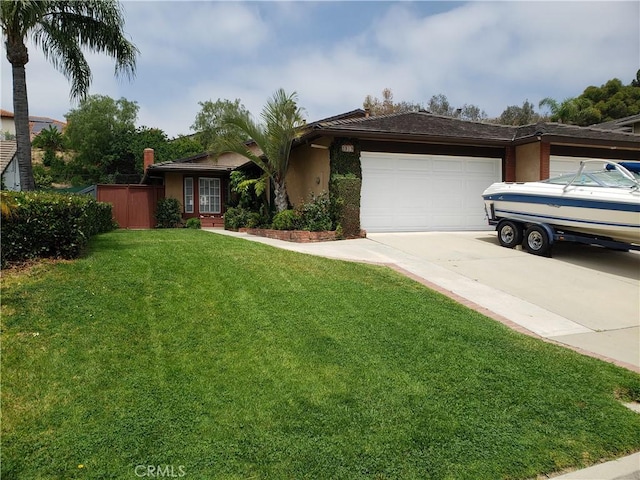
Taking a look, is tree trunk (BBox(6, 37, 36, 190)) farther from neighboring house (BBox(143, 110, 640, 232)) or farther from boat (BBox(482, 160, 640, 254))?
boat (BBox(482, 160, 640, 254))

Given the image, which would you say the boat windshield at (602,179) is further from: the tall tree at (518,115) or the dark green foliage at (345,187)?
the tall tree at (518,115)

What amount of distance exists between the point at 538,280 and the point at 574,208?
8.21 ft

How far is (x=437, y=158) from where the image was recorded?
1383cm

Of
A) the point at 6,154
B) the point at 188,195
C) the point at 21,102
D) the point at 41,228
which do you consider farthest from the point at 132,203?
the point at 41,228

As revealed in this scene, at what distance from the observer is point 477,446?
332cm

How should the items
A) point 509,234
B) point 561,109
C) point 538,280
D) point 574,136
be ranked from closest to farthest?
1. point 538,280
2. point 509,234
3. point 574,136
4. point 561,109

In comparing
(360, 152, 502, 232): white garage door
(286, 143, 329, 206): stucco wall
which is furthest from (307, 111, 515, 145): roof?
(286, 143, 329, 206): stucco wall

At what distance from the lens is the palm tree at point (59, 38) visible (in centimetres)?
905

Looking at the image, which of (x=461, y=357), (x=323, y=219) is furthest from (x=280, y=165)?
(x=461, y=357)

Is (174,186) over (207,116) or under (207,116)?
under

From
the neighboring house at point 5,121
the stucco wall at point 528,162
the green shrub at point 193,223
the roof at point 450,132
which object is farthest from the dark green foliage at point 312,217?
the neighboring house at point 5,121

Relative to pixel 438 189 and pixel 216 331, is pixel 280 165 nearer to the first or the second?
pixel 438 189

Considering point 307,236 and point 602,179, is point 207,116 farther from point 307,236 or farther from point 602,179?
point 602,179

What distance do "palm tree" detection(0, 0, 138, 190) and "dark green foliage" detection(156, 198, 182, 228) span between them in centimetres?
954
